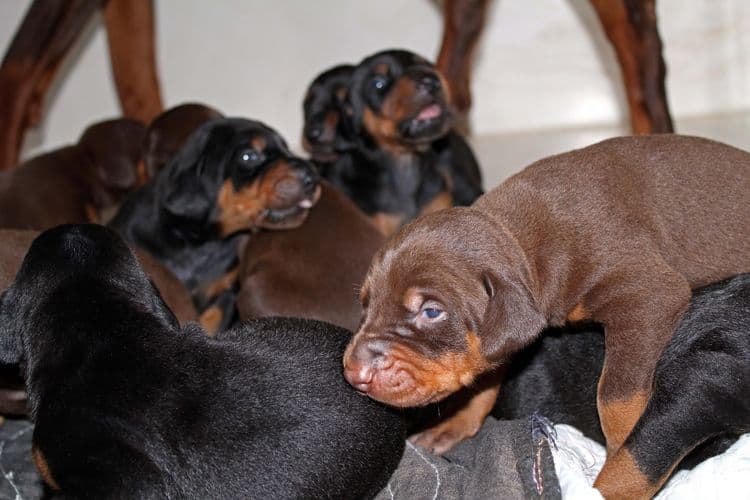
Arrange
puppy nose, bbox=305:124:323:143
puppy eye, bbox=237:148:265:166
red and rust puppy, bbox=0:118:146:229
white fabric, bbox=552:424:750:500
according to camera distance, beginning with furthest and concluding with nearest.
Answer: puppy nose, bbox=305:124:323:143 < red and rust puppy, bbox=0:118:146:229 < puppy eye, bbox=237:148:265:166 < white fabric, bbox=552:424:750:500

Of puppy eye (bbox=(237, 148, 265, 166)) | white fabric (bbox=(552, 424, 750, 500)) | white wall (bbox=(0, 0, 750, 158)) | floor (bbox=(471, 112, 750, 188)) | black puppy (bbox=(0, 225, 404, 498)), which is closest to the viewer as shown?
black puppy (bbox=(0, 225, 404, 498))

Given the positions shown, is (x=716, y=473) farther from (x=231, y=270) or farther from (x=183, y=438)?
(x=231, y=270)

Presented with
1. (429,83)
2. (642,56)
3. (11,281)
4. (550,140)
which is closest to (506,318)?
(11,281)

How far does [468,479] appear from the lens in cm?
283

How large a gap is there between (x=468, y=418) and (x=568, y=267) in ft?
2.03

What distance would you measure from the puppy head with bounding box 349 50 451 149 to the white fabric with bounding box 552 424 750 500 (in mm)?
1883

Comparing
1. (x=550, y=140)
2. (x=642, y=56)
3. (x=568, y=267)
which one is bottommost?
(x=550, y=140)

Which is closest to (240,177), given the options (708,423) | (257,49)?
(708,423)

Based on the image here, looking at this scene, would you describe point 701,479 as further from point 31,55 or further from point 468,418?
point 31,55

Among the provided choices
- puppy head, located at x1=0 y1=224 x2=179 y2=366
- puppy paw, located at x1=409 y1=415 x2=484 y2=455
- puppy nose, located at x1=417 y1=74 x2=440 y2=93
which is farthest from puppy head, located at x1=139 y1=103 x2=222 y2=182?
puppy paw, located at x1=409 y1=415 x2=484 y2=455

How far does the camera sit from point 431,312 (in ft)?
8.83

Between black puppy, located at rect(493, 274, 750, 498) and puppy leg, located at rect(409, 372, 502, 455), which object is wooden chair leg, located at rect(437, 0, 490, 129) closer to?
puppy leg, located at rect(409, 372, 502, 455)

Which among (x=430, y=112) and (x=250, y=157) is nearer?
(x=250, y=157)

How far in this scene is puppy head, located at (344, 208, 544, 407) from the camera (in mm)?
2639
